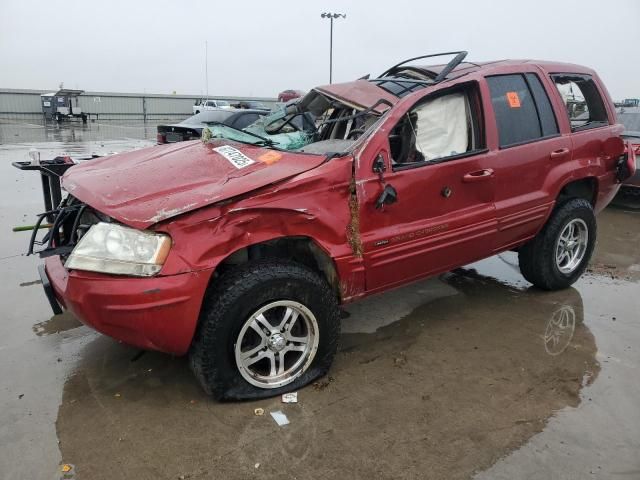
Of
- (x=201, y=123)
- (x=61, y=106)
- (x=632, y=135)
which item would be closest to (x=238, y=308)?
(x=632, y=135)

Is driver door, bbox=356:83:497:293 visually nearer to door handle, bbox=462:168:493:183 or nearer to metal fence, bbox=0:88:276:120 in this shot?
door handle, bbox=462:168:493:183

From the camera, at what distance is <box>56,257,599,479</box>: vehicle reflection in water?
236cm

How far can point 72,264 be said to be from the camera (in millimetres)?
2484

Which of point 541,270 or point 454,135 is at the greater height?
point 454,135

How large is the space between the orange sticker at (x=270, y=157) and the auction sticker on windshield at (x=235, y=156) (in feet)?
0.24

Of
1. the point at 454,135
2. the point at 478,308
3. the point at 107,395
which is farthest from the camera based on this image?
the point at 478,308

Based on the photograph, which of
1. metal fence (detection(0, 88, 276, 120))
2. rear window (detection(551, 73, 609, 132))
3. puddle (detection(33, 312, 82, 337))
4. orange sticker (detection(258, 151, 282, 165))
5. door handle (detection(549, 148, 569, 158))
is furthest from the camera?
metal fence (detection(0, 88, 276, 120))

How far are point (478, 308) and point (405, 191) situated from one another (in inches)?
60.9

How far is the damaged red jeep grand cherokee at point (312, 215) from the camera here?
2.46 m

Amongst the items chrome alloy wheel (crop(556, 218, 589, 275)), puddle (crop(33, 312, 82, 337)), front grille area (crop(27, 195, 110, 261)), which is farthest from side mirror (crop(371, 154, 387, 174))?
puddle (crop(33, 312, 82, 337))

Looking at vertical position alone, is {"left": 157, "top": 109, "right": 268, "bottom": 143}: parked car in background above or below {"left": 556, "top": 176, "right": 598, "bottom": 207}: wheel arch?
above

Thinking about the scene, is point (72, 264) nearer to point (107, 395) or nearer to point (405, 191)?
point (107, 395)

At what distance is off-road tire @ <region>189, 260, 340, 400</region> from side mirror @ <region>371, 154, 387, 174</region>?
2.33ft

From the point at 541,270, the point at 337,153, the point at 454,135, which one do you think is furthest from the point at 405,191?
the point at 541,270
